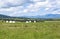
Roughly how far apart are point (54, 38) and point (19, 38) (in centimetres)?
559

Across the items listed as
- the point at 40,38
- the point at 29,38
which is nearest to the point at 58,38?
the point at 40,38

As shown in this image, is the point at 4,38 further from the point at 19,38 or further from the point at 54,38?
the point at 54,38

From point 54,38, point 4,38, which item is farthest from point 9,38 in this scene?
point 54,38

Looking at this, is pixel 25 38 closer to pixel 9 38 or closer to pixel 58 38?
pixel 9 38

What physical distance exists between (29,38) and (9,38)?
3.13 m

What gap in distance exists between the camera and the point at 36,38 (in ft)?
90.0

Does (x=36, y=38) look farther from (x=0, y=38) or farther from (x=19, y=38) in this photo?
(x=0, y=38)

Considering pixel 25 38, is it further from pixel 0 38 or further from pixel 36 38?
pixel 0 38

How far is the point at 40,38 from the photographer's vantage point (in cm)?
2773

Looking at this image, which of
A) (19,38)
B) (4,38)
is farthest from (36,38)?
(4,38)

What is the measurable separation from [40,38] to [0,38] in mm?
6343

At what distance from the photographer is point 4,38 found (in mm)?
26781

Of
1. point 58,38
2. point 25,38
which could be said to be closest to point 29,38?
point 25,38

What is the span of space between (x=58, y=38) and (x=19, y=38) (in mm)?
6343
